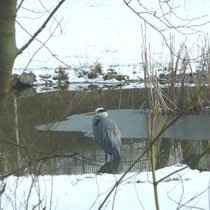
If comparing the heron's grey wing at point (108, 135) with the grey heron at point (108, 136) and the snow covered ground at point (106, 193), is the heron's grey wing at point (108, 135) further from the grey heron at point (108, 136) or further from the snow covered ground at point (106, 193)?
the snow covered ground at point (106, 193)

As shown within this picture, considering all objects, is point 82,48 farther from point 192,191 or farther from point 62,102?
point 192,191

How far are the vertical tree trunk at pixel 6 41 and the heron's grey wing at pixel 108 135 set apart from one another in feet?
10.8

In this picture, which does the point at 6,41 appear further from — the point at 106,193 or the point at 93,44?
the point at 93,44

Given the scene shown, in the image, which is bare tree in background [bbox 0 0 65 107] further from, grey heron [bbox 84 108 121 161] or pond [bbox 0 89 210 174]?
grey heron [bbox 84 108 121 161]

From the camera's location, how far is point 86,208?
1991 millimetres

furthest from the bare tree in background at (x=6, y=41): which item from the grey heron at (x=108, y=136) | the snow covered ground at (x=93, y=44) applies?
the snow covered ground at (x=93, y=44)

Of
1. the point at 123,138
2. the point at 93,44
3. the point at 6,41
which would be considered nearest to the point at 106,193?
the point at 6,41

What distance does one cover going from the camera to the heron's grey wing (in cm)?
437

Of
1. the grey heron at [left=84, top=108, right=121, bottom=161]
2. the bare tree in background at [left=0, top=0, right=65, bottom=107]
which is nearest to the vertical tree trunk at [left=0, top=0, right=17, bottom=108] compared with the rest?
the bare tree in background at [left=0, top=0, right=65, bottom=107]

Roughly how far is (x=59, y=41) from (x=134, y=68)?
9826 millimetres

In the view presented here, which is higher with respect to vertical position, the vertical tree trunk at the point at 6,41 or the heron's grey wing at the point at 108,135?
the vertical tree trunk at the point at 6,41

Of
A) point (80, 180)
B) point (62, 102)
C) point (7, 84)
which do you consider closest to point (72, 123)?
point (62, 102)

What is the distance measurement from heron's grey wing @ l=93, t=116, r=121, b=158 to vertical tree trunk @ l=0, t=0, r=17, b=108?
328cm

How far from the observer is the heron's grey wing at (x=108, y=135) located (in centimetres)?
437
